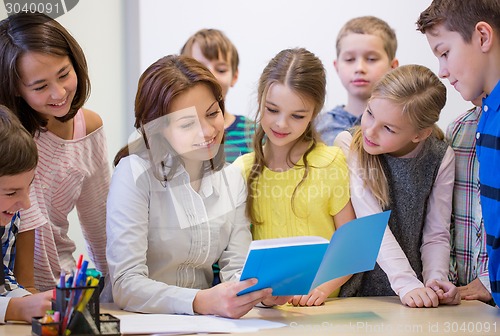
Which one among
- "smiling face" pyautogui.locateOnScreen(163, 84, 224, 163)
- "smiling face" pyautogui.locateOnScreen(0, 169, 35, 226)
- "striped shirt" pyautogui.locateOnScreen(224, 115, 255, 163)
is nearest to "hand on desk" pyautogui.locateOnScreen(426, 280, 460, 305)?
"smiling face" pyautogui.locateOnScreen(163, 84, 224, 163)

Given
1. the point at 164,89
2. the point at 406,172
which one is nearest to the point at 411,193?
the point at 406,172

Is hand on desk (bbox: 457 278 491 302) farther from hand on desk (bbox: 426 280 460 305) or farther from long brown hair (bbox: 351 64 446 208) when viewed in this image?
long brown hair (bbox: 351 64 446 208)

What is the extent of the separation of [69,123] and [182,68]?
0.35 meters

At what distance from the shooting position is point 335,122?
231cm

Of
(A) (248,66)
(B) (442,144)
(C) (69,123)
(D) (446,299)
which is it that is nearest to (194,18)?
(A) (248,66)

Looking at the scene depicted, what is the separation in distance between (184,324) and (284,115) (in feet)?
1.87

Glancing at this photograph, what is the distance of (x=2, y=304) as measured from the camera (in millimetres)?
1304

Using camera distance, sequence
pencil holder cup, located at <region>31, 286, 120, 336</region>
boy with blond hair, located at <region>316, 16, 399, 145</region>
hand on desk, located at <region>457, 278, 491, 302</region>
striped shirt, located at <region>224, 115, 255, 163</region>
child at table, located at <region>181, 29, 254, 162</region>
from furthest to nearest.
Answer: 1. child at table, located at <region>181, 29, 254, 162</region>
2. boy with blond hair, located at <region>316, 16, 399, 145</region>
3. striped shirt, located at <region>224, 115, 255, 163</region>
4. hand on desk, located at <region>457, 278, 491, 302</region>
5. pencil holder cup, located at <region>31, 286, 120, 336</region>

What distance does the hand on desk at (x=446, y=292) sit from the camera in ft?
4.98

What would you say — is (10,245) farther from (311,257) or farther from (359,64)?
(359,64)

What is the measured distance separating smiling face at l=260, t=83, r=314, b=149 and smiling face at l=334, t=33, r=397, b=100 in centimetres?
68

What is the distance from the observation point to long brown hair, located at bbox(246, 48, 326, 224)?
165 centimetres

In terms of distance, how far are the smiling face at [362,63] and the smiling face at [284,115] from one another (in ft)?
2.22

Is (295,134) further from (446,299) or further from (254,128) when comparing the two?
(446,299)
